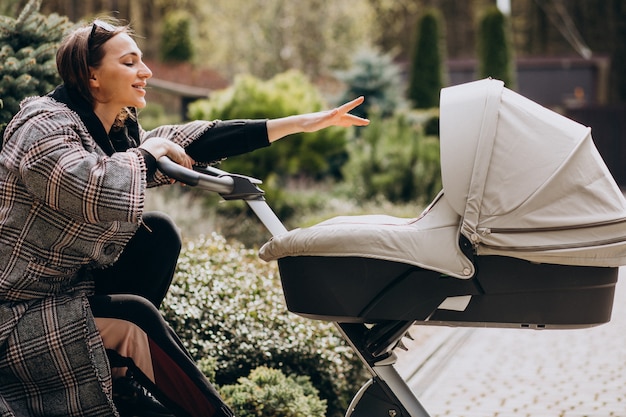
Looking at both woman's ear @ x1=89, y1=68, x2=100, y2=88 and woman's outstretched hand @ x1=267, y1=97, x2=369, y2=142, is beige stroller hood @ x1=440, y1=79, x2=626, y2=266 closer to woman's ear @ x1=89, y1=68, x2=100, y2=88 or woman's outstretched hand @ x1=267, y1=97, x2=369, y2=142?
woman's outstretched hand @ x1=267, y1=97, x2=369, y2=142

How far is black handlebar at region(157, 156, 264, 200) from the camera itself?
3.07m

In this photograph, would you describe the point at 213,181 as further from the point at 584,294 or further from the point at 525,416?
the point at 525,416

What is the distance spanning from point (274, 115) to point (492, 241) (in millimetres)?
9313

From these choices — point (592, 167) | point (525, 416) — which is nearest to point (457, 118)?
point (592, 167)

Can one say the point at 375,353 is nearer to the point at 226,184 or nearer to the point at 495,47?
the point at 226,184

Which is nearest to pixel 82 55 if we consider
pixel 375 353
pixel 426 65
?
pixel 375 353

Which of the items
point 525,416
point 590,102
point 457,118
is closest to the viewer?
point 457,118

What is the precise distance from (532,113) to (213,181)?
107 centimetres

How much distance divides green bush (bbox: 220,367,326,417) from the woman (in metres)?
0.95

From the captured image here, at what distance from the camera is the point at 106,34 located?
330cm

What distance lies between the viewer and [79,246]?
3.17 m

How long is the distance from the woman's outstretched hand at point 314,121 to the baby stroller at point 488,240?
492 mm

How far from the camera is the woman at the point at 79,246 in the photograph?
300cm

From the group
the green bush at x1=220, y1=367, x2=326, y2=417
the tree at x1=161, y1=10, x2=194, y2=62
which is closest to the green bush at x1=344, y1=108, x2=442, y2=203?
the green bush at x1=220, y1=367, x2=326, y2=417
